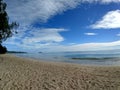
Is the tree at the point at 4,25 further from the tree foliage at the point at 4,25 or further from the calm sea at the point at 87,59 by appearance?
the calm sea at the point at 87,59

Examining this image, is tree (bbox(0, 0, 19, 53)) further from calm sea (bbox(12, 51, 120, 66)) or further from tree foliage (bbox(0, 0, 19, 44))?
calm sea (bbox(12, 51, 120, 66))

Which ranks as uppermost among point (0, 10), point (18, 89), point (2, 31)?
point (0, 10)

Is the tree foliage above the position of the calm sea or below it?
above

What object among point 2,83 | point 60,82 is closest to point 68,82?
point 60,82

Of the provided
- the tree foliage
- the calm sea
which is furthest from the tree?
the calm sea

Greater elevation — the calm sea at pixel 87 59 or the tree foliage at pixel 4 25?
the tree foliage at pixel 4 25

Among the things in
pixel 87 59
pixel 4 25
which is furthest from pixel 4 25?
pixel 87 59

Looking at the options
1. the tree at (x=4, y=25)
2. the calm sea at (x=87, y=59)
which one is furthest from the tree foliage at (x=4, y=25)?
the calm sea at (x=87, y=59)

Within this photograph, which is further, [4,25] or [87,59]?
[87,59]

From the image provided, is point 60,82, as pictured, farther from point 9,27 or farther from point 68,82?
point 9,27

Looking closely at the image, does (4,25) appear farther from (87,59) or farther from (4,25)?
(87,59)

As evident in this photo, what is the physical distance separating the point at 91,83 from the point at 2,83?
494 cm

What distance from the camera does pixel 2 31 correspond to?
84.5ft

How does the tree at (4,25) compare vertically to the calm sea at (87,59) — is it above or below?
above
